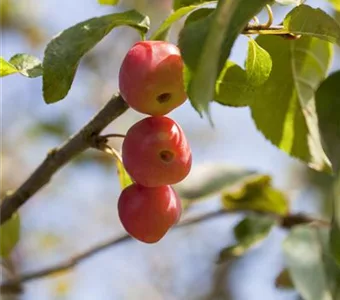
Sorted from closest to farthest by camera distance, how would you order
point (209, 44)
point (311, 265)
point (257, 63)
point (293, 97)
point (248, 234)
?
1. point (209, 44)
2. point (257, 63)
3. point (293, 97)
4. point (311, 265)
5. point (248, 234)

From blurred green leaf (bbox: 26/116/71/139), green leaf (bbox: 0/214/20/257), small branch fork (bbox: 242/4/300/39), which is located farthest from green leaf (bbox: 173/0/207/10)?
blurred green leaf (bbox: 26/116/71/139)

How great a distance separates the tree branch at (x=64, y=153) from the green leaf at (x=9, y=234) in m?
0.14

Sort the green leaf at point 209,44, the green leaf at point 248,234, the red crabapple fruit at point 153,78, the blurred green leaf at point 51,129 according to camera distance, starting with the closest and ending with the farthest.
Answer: the green leaf at point 209,44 < the red crabapple fruit at point 153,78 < the green leaf at point 248,234 < the blurred green leaf at point 51,129

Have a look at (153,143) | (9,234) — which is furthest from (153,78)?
(9,234)

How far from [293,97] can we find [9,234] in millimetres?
416

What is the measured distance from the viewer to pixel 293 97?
39.4 inches

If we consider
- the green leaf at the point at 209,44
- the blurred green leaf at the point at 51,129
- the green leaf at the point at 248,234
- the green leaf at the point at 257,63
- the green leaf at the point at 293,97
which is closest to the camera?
the green leaf at the point at 209,44

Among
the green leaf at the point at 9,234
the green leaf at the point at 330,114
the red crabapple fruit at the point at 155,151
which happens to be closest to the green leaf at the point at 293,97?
the green leaf at the point at 330,114

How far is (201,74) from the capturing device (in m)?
0.60

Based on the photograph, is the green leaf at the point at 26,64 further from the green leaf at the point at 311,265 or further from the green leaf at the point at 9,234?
the green leaf at the point at 311,265

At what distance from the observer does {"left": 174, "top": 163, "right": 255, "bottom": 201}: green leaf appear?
141 centimetres

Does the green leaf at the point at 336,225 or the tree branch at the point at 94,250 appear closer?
the green leaf at the point at 336,225

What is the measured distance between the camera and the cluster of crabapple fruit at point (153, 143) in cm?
71

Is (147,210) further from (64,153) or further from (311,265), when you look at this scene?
(311,265)
